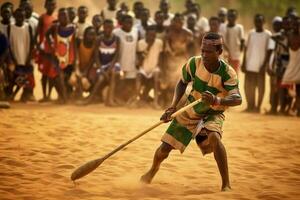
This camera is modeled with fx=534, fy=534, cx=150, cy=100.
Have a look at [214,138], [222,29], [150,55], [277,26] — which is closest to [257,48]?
[277,26]

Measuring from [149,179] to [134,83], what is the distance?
5819 mm

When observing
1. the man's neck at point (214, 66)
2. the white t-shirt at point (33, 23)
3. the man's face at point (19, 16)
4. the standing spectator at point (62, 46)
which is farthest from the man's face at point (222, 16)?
the man's neck at point (214, 66)

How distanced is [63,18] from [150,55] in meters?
1.92

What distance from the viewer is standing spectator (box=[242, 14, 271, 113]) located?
10812 millimetres

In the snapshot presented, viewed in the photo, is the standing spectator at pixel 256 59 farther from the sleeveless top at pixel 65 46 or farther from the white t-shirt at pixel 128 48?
the sleeveless top at pixel 65 46

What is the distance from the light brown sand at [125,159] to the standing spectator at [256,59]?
1.25 metres

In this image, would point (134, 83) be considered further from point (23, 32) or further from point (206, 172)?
point (206, 172)

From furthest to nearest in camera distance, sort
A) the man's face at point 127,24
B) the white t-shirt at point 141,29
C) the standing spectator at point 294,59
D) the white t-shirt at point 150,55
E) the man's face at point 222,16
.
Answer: the man's face at point 222,16, the white t-shirt at point 141,29, the white t-shirt at point 150,55, the man's face at point 127,24, the standing spectator at point 294,59

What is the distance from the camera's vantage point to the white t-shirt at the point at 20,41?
10766 millimetres

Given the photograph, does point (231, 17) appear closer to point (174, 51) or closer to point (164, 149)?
point (174, 51)

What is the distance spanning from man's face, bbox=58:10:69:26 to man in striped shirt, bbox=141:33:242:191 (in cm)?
587

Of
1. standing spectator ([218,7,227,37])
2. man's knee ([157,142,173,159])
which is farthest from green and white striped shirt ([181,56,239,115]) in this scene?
standing spectator ([218,7,227,37])

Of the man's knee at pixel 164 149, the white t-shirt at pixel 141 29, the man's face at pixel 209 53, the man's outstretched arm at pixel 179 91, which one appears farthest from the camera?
the white t-shirt at pixel 141 29

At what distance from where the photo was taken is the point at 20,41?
426 inches
